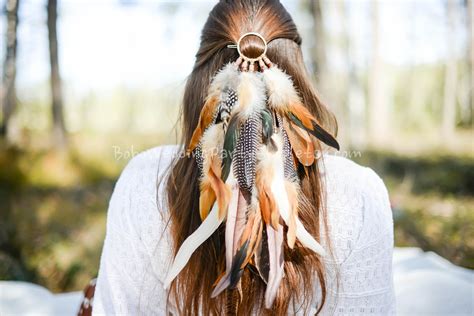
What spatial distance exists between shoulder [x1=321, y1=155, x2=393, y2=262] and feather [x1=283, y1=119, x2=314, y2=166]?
0.10 meters

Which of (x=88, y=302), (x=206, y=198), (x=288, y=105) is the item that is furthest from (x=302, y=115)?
(x=88, y=302)

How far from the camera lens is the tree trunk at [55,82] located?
4.95m

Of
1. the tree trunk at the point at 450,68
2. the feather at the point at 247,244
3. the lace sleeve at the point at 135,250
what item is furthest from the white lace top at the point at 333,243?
the tree trunk at the point at 450,68

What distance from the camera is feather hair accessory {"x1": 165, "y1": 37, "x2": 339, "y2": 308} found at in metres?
0.92

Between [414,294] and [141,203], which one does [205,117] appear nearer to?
[141,203]

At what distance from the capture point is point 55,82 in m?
5.35

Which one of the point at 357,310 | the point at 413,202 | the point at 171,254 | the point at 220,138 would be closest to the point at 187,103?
the point at 220,138

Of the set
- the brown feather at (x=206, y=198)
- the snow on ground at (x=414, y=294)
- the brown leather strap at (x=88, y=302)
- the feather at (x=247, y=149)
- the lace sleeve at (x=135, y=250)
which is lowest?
the snow on ground at (x=414, y=294)

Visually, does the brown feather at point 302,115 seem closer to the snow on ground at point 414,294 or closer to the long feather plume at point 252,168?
the long feather plume at point 252,168

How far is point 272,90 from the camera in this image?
0.94m

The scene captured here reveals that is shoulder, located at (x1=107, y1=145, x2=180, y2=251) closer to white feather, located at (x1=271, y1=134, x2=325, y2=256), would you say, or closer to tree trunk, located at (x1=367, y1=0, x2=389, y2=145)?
white feather, located at (x1=271, y1=134, x2=325, y2=256)

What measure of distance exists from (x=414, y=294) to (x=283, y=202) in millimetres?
1255

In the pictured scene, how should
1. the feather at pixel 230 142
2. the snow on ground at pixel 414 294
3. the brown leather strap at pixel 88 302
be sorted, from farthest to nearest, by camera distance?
the snow on ground at pixel 414 294, the brown leather strap at pixel 88 302, the feather at pixel 230 142

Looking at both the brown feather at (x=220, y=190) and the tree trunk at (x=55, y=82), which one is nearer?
the brown feather at (x=220, y=190)
